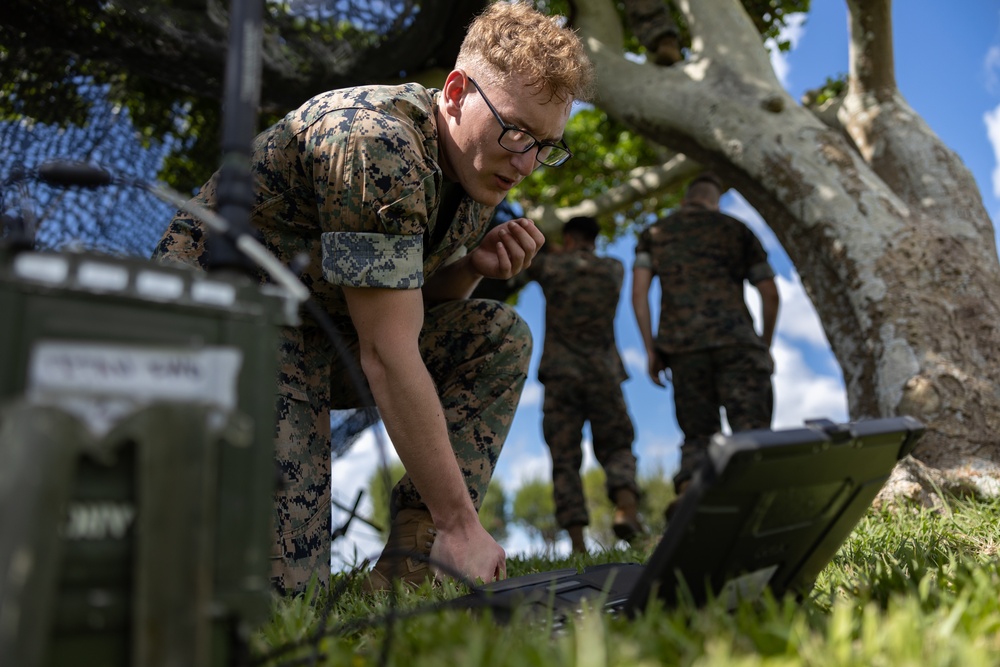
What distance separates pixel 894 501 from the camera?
3.20m

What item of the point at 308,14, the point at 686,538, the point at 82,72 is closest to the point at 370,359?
the point at 686,538

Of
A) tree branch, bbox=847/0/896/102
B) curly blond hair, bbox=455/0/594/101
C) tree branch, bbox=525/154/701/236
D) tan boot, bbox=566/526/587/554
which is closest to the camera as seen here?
curly blond hair, bbox=455/0/594/101

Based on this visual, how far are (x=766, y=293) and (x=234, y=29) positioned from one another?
474 centimetres

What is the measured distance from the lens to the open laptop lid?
1123 mm

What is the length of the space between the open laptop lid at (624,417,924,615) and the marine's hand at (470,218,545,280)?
4.27 feet

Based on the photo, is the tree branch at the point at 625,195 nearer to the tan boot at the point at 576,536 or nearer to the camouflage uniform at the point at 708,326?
the camouflage uniform at the point at 708,326

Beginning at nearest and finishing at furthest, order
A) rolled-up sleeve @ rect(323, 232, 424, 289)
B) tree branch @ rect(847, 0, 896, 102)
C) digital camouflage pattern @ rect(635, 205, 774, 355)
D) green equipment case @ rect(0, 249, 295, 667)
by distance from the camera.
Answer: green equipment case @ rect(0, 249, 295, 667) → rolled-up sleeve @ rect(323, 232, 424, 289) → tree branch @ rect(847, 0, 896, 102) → digital camouflage pattern @ rect(635, 205, 774, 355)

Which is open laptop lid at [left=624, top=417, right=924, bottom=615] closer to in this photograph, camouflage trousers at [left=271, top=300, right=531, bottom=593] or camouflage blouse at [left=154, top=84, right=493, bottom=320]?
camouflage blouse at [left=154, top=84, right=493, bottom=320]

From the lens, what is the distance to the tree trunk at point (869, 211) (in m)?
3.68

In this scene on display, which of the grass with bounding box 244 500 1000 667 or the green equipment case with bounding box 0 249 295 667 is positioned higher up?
the green equipment case with bounding box 0 249 295 667

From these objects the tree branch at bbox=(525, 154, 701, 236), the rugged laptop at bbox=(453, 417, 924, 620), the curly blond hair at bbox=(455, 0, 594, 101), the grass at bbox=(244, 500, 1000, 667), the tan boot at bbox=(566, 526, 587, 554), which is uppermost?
the tree branch at bbox=(525, 154, 701, 236)

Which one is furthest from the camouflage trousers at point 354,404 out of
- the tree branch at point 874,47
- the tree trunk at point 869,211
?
the tree branch at point 874,47

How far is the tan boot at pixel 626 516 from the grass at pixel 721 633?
12.1ft

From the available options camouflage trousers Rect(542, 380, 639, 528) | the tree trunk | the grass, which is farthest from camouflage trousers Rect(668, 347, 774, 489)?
the grass
